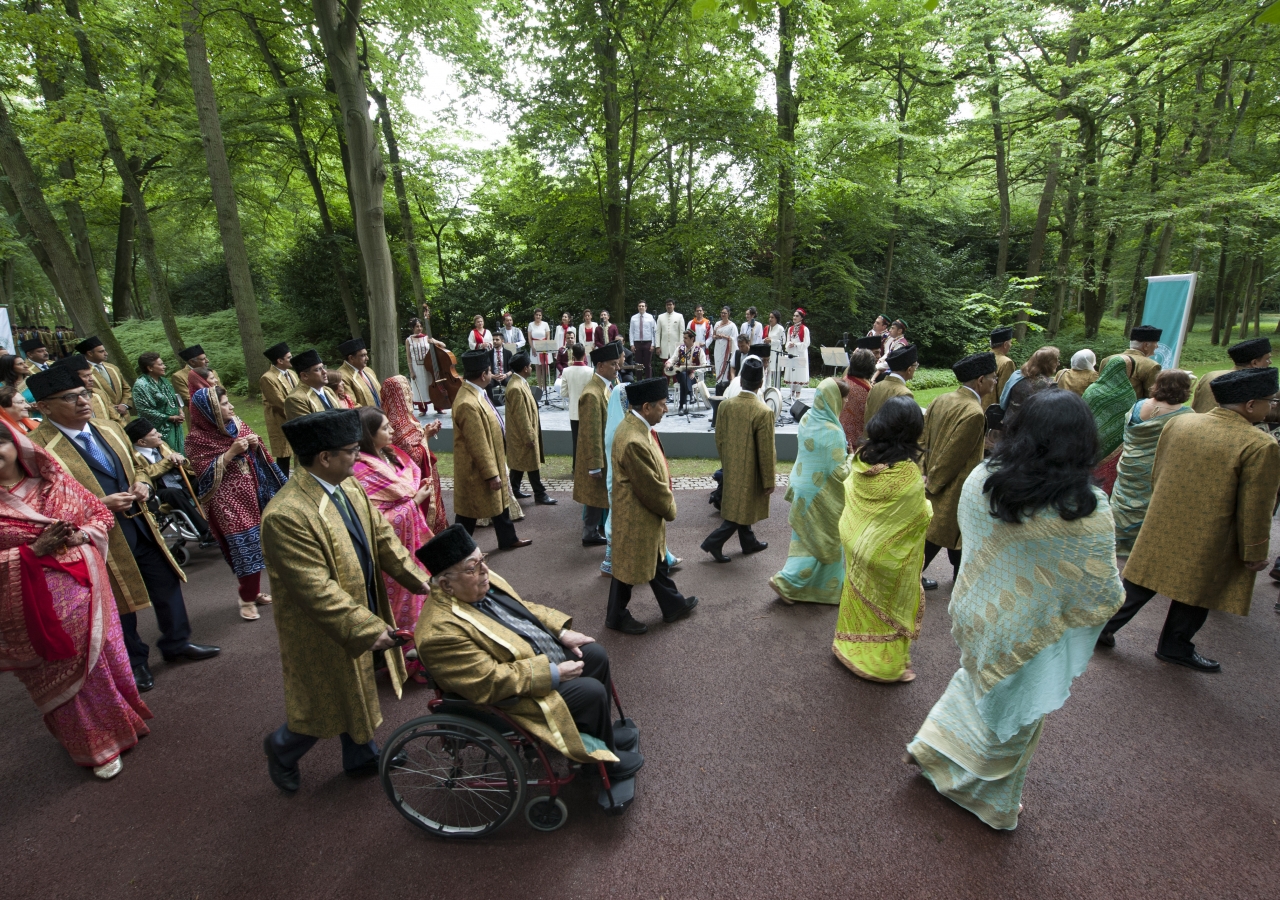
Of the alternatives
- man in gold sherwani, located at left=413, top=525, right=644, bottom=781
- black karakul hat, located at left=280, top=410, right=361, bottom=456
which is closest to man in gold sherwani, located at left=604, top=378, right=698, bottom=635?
man in gold sherwani, located at left=413, top=525, right=644, bottom=781

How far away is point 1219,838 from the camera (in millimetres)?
2678

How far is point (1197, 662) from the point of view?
3893 mm

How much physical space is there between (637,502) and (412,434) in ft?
8.01

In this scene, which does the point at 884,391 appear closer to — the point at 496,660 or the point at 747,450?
the point at 747,450

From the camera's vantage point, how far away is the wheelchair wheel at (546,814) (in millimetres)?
2741

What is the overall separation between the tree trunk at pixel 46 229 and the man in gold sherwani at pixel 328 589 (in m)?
12.1

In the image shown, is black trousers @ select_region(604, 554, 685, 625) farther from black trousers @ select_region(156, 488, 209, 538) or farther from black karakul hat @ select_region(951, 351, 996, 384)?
black trousers @ select_region(156, 488, 209, 538)

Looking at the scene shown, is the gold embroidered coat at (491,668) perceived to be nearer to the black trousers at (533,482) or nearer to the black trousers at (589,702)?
the black trousers at (589,702)

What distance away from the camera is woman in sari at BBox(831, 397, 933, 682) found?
3.44 meters

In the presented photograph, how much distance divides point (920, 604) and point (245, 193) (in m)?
20.0

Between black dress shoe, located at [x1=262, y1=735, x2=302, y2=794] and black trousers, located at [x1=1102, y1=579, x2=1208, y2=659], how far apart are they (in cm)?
504

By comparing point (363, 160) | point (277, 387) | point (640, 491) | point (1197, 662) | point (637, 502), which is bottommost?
point (1197, 662)

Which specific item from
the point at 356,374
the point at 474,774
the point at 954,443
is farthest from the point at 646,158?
the point at 474,774

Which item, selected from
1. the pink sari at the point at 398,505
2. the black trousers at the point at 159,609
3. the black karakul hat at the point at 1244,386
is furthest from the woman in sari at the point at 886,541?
the black trousers at the point at 159,609
